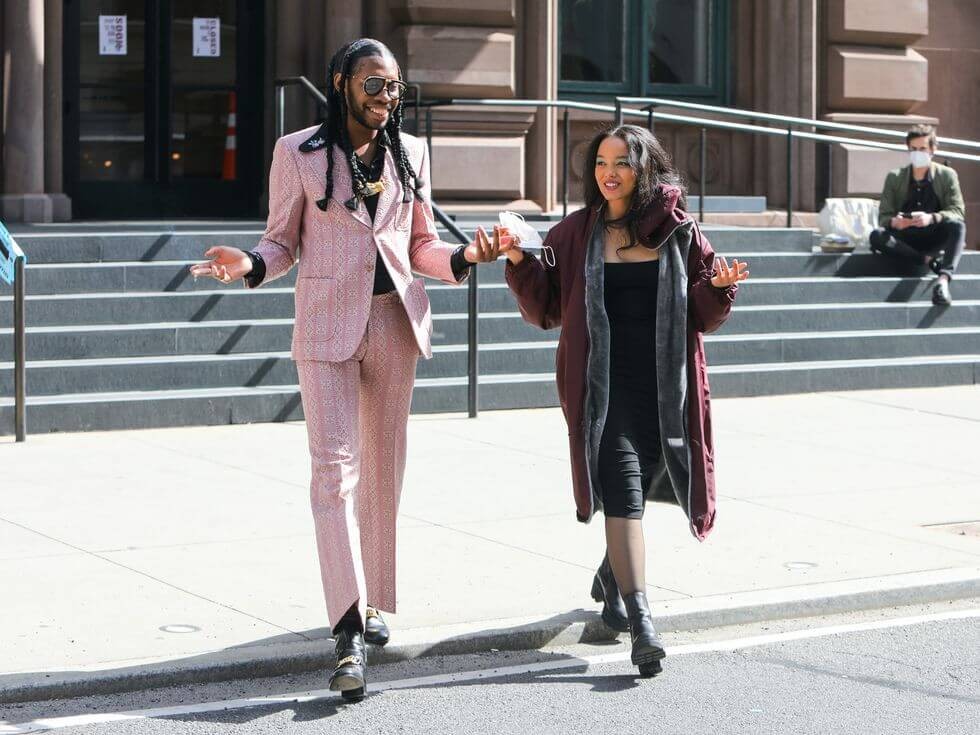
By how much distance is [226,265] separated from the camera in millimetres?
5996

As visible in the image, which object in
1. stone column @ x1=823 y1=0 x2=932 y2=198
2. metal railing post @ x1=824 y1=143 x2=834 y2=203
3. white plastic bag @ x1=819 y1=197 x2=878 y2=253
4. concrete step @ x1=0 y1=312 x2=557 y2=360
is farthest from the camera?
stone column @ x1=823 y1=0 x2=932 y2=198

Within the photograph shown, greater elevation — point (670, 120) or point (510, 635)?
point (670, 120)

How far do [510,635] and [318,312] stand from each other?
143 centimetres

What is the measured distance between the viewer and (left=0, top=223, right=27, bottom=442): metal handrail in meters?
10.6

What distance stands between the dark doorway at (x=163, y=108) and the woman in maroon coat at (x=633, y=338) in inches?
409

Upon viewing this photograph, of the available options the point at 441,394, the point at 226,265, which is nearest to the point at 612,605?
the point at 226,265

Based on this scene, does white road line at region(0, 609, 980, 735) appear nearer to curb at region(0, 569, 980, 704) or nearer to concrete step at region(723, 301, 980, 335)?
curb at region(0, 569, 980, 704)

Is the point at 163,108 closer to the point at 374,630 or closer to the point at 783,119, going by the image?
the point at 783,119

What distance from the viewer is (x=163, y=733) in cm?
556

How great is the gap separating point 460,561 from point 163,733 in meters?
2.47

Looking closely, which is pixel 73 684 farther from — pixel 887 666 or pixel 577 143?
pixel 577 143

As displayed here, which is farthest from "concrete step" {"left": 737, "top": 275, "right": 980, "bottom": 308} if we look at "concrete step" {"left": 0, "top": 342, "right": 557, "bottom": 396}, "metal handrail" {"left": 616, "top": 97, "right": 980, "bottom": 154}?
"concrete step" {"left": 0, "top": 342, "right": 557, "bottom": 396}

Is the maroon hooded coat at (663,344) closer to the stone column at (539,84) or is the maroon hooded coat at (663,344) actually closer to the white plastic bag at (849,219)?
the stone column at (539,84)

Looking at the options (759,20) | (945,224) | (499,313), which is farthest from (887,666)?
(759,20)
